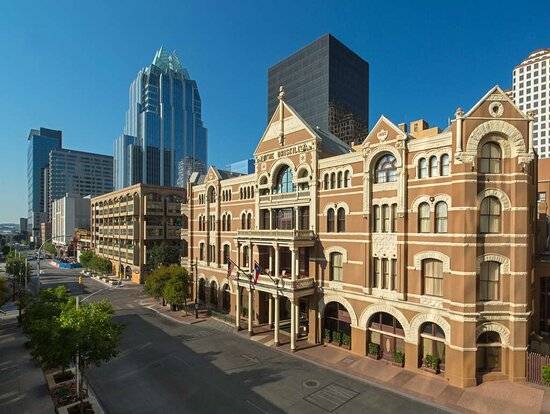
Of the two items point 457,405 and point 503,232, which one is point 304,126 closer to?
point 503,232

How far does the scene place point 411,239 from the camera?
2559cm

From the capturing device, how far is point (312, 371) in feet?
82.4

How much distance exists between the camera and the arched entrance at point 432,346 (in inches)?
943

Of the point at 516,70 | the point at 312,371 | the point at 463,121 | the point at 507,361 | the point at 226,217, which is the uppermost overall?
the point at 516,70

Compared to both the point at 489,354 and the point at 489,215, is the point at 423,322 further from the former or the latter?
the point at 489,215

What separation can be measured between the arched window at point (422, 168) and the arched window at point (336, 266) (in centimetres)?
995

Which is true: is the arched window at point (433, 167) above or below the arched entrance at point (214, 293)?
above

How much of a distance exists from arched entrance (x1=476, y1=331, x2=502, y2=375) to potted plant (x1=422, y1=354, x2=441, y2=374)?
102 inches

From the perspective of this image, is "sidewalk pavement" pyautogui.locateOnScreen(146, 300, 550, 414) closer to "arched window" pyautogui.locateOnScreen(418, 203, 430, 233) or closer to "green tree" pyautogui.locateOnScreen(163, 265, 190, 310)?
"arched window" pyautogui.locateOnScreen(418, 203, 430, 233)

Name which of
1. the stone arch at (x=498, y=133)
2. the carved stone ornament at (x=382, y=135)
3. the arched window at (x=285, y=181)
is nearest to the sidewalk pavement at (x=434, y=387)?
the stone arch at (x=498, y=133)

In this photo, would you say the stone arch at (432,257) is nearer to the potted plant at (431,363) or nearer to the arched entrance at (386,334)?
the arched entrance at (386,334)

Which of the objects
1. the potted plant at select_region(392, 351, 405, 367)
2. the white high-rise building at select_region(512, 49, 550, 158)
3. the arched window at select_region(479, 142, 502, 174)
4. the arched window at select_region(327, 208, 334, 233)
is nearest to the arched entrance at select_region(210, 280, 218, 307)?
the arched window at select_region(327, 208, 334, 233)

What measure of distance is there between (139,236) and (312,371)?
54677 millimetres

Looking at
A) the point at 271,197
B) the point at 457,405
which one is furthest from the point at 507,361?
the point at 271,197
